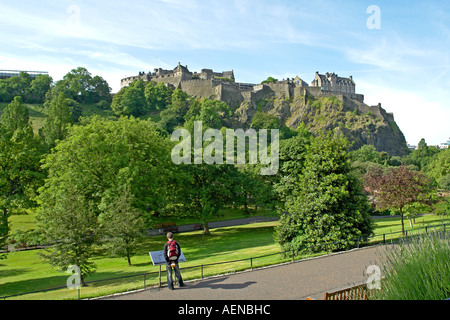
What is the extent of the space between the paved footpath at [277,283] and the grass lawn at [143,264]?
1.16 meters

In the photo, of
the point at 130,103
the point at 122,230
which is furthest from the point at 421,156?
the point at 122,230

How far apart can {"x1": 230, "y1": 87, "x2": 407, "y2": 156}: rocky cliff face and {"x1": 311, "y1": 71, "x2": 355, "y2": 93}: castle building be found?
28.9m

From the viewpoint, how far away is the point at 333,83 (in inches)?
6033

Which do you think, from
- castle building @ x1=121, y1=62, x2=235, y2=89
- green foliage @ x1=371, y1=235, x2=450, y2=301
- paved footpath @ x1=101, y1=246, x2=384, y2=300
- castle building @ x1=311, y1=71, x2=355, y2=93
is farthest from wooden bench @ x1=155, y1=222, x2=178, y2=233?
castle building @ x1=311, y1=71, x2=355, y2=93

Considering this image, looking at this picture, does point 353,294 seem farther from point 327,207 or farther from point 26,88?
point 26,88

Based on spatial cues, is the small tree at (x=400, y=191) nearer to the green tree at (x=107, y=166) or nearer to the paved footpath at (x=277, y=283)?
the paved footpath at (x=277, y=283)

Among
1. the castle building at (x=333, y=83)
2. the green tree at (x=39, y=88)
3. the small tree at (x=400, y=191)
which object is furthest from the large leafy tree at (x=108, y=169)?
the castle building at (x=333, y=83)

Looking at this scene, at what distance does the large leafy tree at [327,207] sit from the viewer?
666 inches

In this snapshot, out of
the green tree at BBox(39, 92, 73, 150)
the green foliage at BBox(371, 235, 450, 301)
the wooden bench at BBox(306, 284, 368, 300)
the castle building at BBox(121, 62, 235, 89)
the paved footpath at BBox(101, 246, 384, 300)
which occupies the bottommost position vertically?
the paved footpath at BBox(101, 246, 384, 300)

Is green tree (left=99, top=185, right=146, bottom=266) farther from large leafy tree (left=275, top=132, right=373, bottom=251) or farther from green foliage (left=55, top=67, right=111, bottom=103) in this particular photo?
green foliage (left=55, top=67, right=111, bottom=103)

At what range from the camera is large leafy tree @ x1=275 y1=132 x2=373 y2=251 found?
16906mm

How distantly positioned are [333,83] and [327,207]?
14770cm
